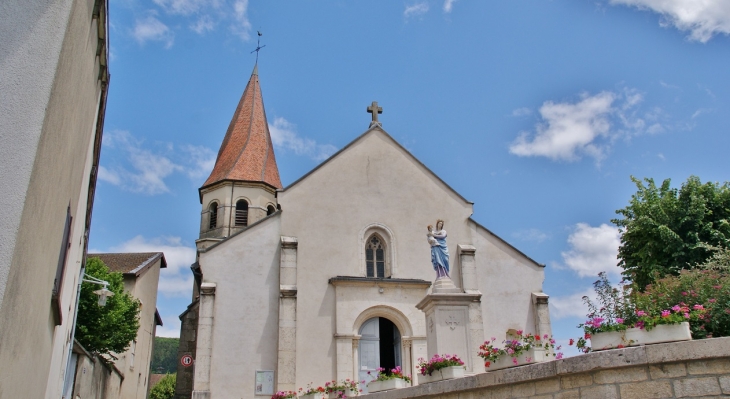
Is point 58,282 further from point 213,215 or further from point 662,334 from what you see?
point 213,215

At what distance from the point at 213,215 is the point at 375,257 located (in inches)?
478

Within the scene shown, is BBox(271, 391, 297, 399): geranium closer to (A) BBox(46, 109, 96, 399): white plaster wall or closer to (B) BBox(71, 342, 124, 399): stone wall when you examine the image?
(B) BBox(71, 342, 124, 399): stone wall

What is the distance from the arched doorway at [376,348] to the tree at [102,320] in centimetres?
876

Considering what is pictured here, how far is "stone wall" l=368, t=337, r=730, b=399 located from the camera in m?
5.86

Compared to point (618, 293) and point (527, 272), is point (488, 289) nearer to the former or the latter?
point (527, 272)

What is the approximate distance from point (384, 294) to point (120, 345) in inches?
382

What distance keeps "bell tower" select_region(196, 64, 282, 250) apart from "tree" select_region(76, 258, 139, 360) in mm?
6711

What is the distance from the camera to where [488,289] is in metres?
18.8

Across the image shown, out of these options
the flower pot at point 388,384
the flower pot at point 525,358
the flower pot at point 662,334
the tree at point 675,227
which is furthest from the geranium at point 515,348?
the tree at point 675,227

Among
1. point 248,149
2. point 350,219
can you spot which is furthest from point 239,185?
point 350,219

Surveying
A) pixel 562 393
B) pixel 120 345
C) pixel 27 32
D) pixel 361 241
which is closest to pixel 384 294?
pixel 361 241

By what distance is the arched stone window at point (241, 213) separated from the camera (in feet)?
90.3

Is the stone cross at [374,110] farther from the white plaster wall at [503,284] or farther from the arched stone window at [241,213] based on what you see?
the arched stone window at [241,213]

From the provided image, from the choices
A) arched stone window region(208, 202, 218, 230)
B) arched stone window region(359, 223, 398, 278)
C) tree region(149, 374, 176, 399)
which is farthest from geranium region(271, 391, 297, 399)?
tree region(149, 374, 176, 399)
